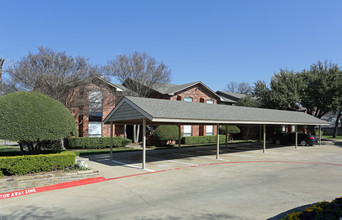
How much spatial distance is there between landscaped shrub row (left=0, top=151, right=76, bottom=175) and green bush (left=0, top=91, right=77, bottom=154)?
74 centimetres

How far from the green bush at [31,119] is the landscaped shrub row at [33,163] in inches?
29.0

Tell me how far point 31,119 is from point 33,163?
1.73 m

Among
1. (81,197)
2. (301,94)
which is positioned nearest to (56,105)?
(81,197)

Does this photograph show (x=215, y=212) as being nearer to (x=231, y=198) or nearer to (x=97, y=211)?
(x=231, y=198)

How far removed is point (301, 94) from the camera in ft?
107

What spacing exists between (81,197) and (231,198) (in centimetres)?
472

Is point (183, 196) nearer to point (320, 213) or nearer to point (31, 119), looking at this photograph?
Result: point (320, 213)

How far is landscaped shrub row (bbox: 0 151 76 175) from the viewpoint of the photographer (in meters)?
9.12

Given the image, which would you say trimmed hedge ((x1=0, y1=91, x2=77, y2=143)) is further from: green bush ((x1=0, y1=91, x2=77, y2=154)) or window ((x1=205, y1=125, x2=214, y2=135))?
window ((x1=205, y1=125, x2=214, y2=135))

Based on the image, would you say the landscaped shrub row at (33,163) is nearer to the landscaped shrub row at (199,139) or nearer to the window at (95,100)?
the window at (95,100)

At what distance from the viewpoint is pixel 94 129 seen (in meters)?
26.2

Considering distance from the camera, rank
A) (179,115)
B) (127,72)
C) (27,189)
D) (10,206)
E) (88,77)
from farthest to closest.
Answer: (127,72) → (88,77) → (179,115) → (27,189) → (10,206)

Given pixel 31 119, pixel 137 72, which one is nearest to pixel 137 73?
pixel 137 72

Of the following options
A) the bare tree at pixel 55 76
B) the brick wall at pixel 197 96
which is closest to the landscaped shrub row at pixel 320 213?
the bare tree at pixel 55 76
